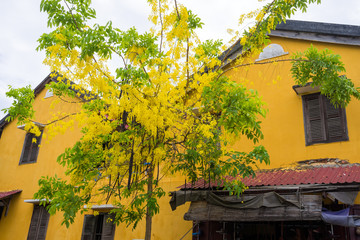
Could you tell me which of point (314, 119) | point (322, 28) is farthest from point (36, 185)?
point (322, 28)

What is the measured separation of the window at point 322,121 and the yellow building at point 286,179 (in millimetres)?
21

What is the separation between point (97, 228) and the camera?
9.62m

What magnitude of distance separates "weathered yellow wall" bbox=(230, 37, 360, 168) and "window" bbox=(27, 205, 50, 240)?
6.80 m

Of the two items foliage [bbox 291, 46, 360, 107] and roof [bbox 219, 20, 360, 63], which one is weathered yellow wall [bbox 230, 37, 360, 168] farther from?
foliage [bbox 291, 46, 360, 107]

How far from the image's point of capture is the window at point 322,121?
23.9 ft

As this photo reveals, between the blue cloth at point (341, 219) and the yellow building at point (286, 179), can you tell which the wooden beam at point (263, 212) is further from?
the blue cloth at point (341, 219)

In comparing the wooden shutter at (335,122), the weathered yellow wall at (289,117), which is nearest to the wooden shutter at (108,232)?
the weathered yellow wall at (289,117)

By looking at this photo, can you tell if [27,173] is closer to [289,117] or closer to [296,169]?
[289,117]

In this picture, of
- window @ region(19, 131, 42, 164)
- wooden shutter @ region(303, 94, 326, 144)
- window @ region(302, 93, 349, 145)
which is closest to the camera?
window @ region(302, 93, 349, 145)

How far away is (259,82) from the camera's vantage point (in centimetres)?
876

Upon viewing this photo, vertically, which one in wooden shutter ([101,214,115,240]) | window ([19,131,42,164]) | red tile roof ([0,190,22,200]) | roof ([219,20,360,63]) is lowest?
wooden shutter ([101,214,115,240])

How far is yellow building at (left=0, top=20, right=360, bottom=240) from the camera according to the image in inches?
237

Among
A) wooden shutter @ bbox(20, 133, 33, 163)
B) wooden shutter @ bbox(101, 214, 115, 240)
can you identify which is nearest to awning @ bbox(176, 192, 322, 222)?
wooden shutter @ bbox(101, 214, 115, 240)

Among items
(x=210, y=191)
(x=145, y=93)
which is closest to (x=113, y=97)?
(x=145, y=93)
